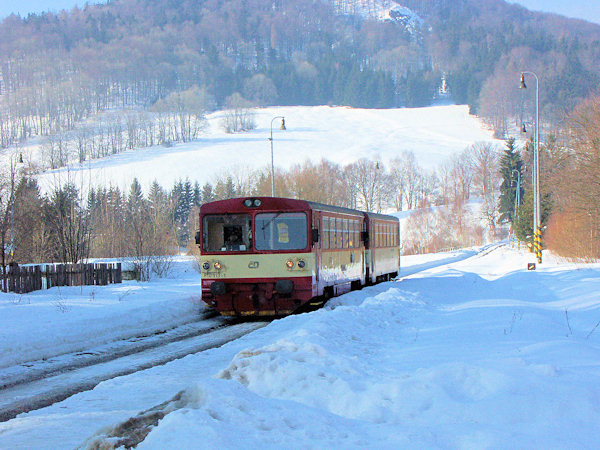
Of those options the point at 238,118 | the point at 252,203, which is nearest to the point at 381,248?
the point at 252,203

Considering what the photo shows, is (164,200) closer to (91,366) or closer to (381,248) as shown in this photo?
(381,248)

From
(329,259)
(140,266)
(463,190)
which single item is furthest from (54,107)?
(329,259)

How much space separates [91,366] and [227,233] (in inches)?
286

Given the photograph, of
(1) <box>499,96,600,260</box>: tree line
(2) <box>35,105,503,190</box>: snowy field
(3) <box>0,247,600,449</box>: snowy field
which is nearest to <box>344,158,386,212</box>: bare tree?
(2) <box>35,105,503,190</box>: snowy field

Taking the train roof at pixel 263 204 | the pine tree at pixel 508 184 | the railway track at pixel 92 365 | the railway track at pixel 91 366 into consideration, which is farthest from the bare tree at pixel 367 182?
the railway track at pixel 91 366

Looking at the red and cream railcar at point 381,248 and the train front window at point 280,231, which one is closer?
the train front window at point 280,231

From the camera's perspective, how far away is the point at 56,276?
23.7m

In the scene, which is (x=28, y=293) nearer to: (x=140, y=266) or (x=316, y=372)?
(x=140, y=266)

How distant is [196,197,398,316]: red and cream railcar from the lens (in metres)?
16.5

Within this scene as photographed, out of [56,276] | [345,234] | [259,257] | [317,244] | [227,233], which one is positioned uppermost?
[227,233]

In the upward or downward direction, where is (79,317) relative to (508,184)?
downward

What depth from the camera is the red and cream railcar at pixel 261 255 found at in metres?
16.5

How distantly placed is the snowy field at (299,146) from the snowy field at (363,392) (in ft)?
276

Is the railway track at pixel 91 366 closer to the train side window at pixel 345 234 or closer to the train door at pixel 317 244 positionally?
the train door at pixel 317 244
